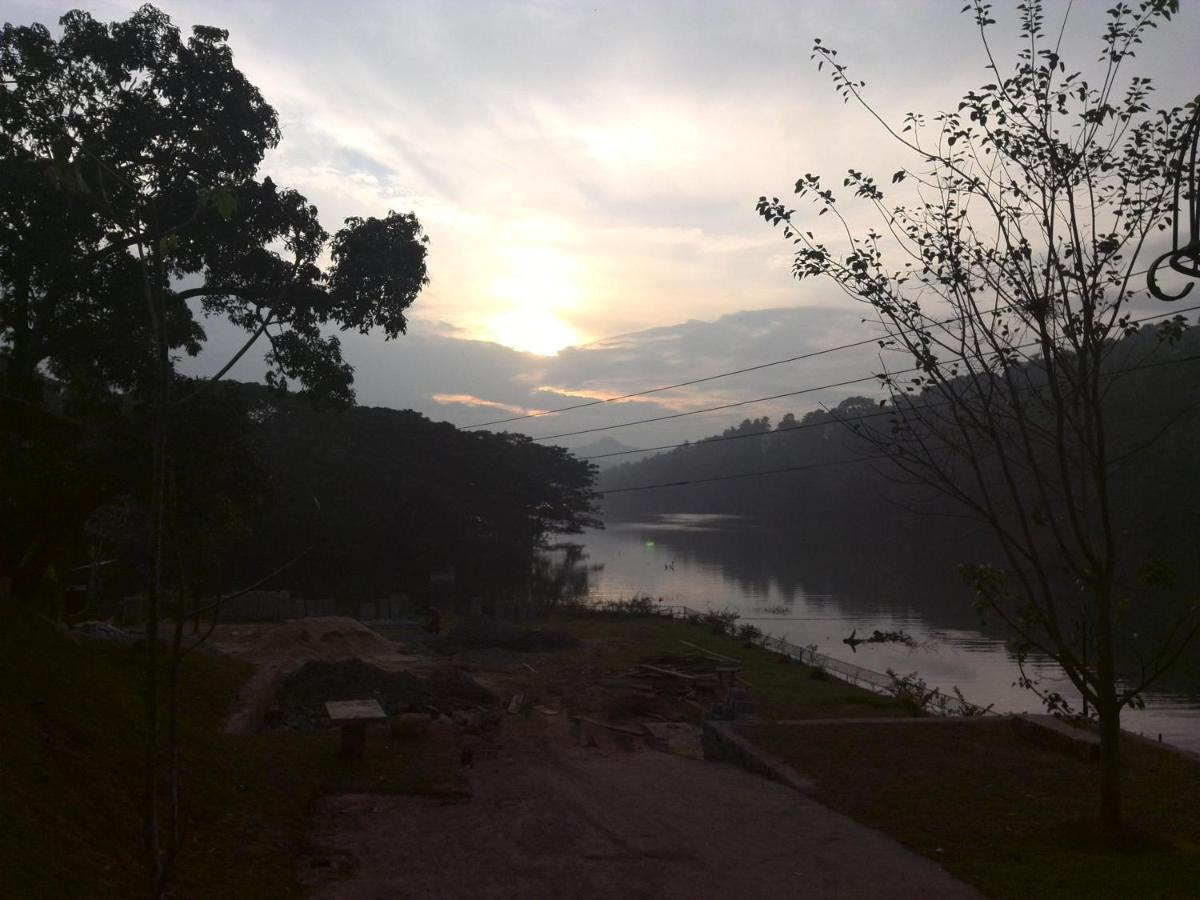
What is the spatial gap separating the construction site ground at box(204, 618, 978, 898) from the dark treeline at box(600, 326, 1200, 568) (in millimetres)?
3582

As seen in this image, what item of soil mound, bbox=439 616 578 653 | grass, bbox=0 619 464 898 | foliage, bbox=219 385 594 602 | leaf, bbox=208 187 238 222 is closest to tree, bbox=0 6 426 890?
grass, bbox=0 619 464 898

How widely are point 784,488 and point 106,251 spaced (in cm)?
11805

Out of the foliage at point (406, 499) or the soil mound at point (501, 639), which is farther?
the foliage at point (406, 499)

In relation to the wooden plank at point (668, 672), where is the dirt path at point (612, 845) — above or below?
above

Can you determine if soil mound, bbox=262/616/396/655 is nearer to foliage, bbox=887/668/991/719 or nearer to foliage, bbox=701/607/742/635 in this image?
foliage, bbox=701/607/742/635

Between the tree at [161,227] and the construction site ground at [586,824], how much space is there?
6170 mm

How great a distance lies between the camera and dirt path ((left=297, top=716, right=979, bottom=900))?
7.74 metres

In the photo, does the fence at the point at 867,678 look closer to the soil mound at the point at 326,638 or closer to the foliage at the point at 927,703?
the foliage at the point at 927,703

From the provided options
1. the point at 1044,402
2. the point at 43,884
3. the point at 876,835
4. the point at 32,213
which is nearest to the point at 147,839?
the point at 43,884

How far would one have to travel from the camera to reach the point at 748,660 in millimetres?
26219

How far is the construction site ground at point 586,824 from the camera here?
25.8 feet

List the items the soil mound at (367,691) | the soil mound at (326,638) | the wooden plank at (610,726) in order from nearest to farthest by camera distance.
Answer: the wooden plank at (610,726) → the soil mound at (367,691) → the soil mound at (326,638)

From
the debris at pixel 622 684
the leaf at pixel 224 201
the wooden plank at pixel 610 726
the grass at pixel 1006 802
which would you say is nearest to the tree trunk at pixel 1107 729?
the grass at pixel 1006 802

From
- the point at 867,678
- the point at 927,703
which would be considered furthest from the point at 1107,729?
the point at 867,678
